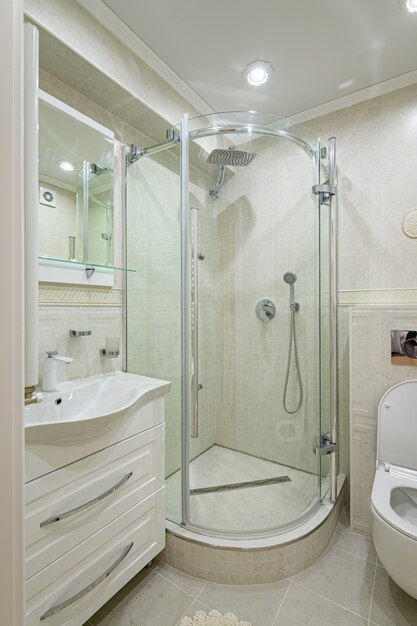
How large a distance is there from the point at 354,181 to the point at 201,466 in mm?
1997

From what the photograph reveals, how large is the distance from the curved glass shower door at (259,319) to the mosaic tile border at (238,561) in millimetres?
224

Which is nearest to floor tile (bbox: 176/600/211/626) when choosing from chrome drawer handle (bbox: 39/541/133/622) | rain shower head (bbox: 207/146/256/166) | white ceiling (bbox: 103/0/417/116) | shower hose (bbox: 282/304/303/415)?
chrome drawer handle (bbox: 39/541/133/622)

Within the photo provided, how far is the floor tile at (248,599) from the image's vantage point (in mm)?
1237

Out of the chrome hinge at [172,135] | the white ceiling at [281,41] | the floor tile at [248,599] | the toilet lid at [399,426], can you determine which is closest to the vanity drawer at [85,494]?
the floor tile at [248,599]

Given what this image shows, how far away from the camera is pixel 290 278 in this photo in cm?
181

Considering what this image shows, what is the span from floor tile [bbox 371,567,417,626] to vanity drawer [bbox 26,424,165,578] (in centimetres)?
104

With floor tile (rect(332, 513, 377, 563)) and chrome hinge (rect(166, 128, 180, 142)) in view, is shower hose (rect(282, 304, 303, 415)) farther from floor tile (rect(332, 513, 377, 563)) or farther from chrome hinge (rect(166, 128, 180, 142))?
chrome hinge (rect(166, 128, 180, 142))

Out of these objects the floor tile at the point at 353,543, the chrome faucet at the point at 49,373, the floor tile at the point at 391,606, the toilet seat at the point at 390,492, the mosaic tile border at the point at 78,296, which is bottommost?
the floor tile at the point at 353,543

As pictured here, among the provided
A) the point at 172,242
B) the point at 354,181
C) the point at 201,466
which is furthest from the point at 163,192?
the point at 201,466

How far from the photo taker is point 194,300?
5.16ft

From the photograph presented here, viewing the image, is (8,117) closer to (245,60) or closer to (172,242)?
(172,242)

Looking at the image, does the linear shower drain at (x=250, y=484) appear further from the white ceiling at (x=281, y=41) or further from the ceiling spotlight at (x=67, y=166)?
the white ceiling at (x=281, y=41)

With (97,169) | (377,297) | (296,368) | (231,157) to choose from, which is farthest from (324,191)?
(97,169)

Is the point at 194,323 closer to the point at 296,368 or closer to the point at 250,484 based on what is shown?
the point at 296,368
